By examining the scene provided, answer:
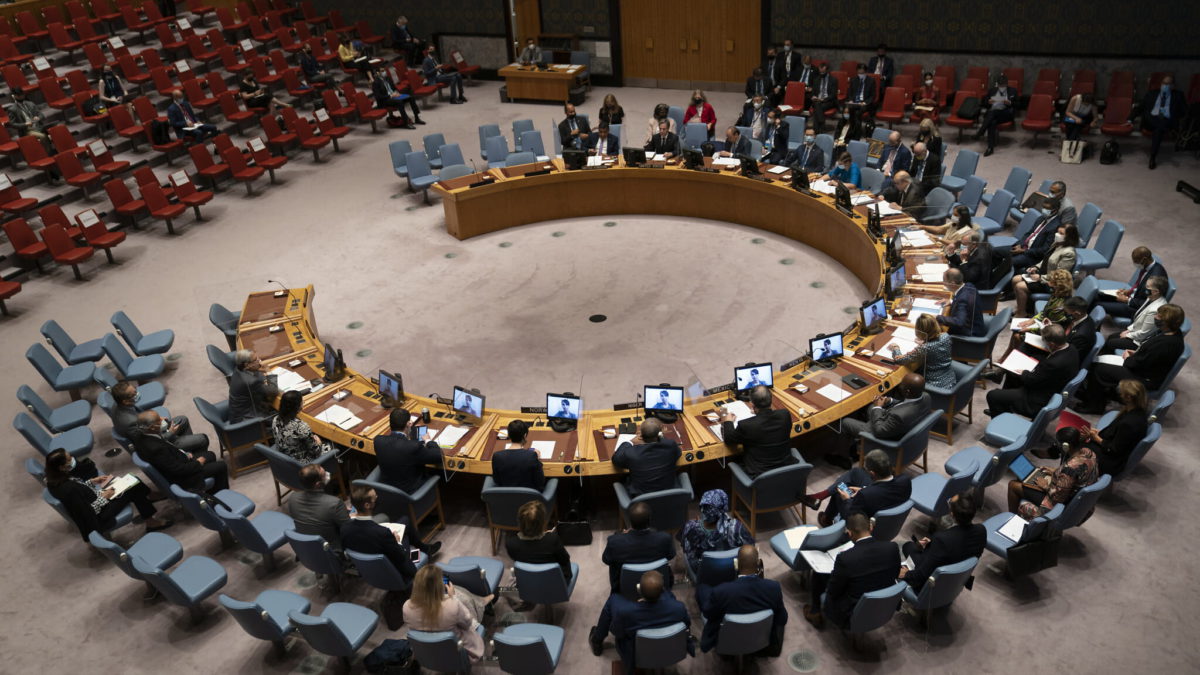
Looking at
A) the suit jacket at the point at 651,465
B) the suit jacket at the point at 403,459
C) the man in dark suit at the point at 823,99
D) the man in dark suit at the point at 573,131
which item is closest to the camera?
the suit jacket at the point at 651,465

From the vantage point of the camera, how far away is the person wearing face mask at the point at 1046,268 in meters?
10.4

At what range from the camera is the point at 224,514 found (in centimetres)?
730

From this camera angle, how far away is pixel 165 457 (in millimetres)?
8055

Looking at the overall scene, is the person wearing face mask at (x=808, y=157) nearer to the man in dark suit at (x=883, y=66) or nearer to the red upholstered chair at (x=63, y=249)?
the man in dark suit at (x=883, y=66)

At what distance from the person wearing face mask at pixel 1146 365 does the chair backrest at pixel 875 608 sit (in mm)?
4006

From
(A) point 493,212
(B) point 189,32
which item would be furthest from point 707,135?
(B) point 189,32

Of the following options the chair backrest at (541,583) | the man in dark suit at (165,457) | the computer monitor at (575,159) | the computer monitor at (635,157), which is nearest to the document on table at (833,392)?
the chair backrest at (541,583)

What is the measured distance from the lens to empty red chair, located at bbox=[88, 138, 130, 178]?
50.2 feet

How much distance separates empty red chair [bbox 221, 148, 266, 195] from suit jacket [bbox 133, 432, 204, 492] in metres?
9.00

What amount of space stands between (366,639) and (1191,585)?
246 inches

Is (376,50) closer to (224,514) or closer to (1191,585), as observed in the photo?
(224,514)

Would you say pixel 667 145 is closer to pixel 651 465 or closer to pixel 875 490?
pixel 651 465

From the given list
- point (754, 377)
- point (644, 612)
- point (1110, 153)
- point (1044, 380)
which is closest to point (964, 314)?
point (1044, 380)

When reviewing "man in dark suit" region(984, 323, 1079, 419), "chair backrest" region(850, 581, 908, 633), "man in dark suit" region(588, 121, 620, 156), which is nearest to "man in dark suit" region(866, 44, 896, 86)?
"man in dark suit" region(588, 121, 620, 156)
